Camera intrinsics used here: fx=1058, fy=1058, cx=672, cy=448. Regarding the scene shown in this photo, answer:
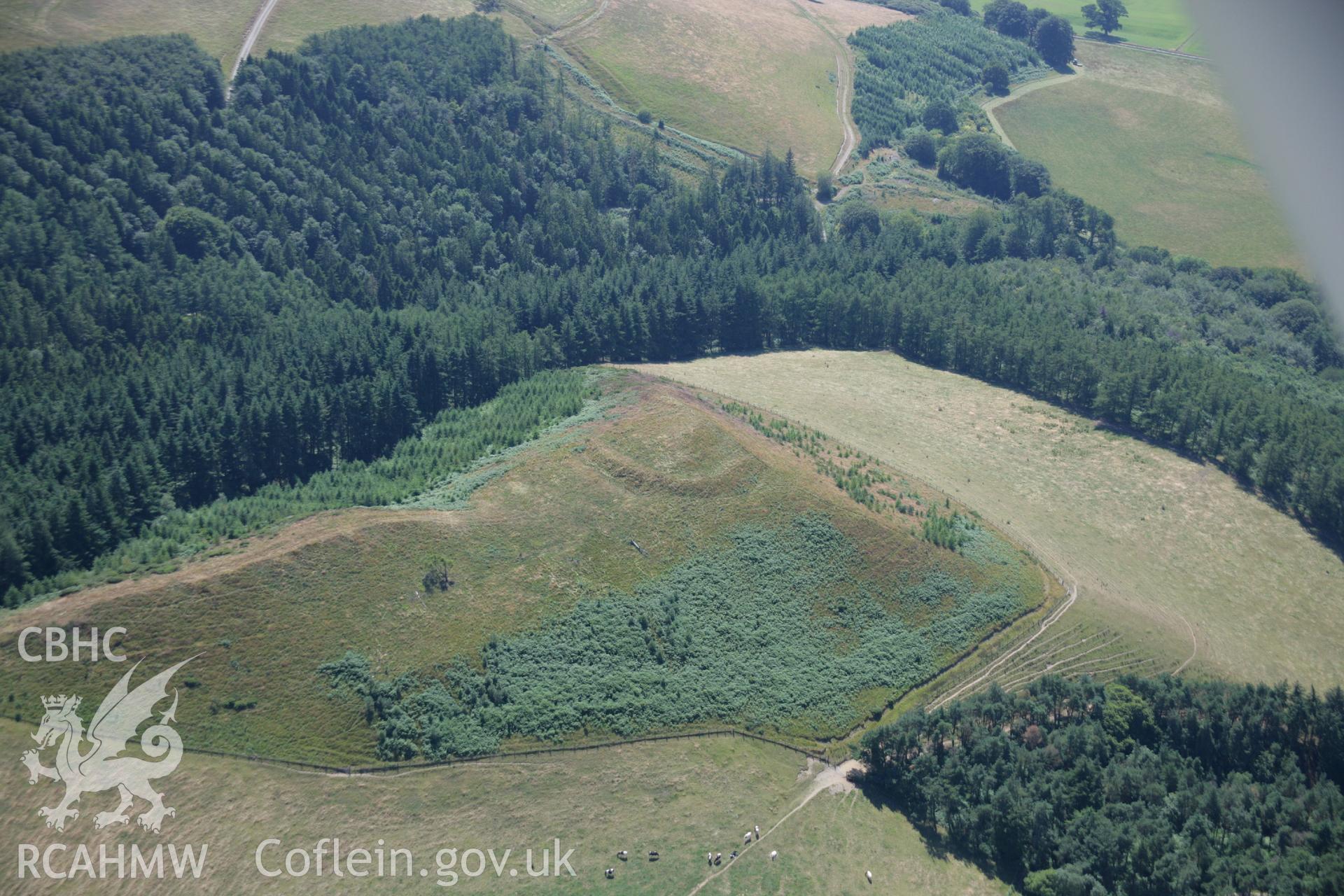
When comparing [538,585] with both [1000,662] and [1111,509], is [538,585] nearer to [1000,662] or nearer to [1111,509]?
[1000,662]

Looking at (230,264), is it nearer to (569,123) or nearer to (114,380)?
(114,380)

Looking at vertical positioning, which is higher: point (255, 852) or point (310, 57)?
point (310, 57)

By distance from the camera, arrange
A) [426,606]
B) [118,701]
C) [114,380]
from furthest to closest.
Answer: [114,380]
[426,606]
[118,701]

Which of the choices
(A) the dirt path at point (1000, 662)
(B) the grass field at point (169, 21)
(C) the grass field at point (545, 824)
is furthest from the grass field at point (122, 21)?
(A) the dirt path at point (1000, 662)

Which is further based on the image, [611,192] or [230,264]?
[611,192]

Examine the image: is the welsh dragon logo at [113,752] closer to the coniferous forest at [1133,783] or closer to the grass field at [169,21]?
the coniferous forest at [1133,783]

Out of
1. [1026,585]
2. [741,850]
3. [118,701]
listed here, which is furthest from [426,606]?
[1026,585]
